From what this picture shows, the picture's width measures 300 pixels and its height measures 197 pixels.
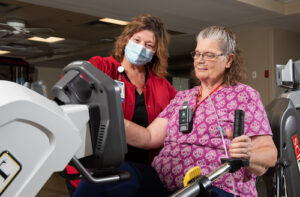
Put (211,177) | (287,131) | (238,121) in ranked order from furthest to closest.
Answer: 1. (287,131)
2. (238,121)
3. (211,177)

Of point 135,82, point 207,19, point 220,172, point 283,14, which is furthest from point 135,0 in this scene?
point 220,172

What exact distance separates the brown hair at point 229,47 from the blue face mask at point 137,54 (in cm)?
36

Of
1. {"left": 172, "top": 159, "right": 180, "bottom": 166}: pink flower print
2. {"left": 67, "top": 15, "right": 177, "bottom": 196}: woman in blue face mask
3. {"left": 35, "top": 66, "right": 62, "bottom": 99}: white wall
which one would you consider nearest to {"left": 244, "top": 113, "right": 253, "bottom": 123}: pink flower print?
{"left": 172, "top": 159, "right": 180, "bottom": 166}: pink flower print

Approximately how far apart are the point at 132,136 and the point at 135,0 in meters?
4.20

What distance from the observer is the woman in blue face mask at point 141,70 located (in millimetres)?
1824

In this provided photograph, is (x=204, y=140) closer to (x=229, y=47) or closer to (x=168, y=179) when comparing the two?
(x=168, y=179)

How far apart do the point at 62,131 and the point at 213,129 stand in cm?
82

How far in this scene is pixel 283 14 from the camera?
20.8ft

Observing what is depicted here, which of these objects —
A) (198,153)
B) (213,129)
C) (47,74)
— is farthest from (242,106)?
(47,74)

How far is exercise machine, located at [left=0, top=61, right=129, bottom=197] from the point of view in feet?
2.27

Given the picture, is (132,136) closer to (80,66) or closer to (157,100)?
(157,100)

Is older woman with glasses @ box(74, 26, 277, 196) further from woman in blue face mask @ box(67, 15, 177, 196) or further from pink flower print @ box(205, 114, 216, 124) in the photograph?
woman in blue face mask @ box(67, 15, 177, 196)

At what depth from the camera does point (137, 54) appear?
1.86 m

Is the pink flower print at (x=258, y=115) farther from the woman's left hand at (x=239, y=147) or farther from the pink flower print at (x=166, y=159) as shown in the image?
the pink flower print at (x=166, y=159)
